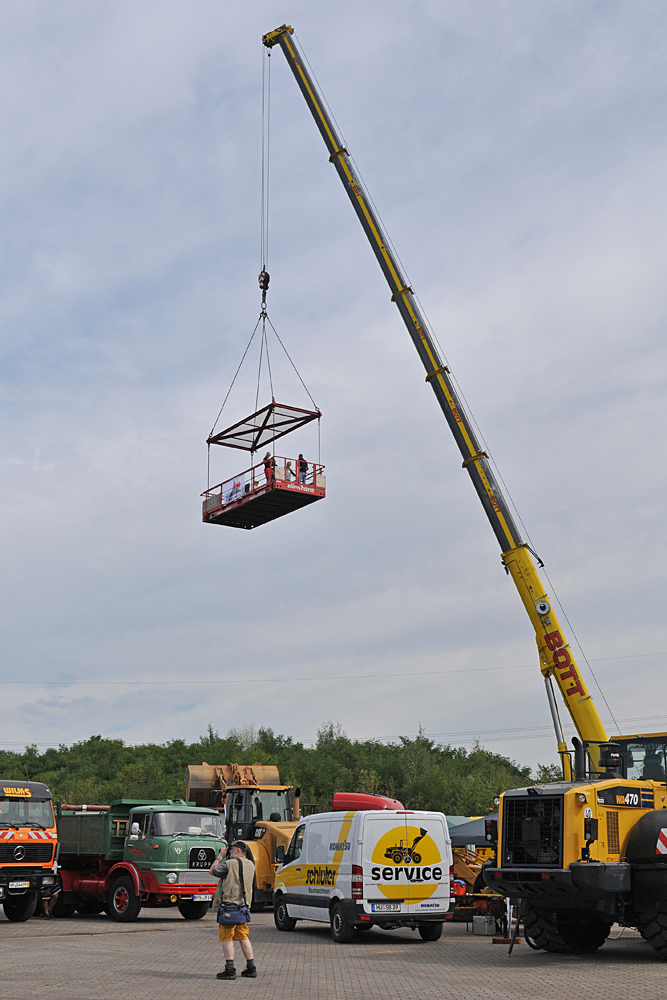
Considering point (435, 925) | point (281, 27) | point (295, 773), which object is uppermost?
point (281, 27)

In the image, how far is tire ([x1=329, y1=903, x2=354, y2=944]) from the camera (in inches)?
597

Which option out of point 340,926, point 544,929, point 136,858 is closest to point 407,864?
point 340,926

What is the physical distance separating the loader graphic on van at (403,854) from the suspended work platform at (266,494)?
34.3 feet

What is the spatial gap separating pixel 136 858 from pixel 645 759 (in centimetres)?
1036

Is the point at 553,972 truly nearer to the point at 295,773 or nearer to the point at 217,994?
the point at 217,994

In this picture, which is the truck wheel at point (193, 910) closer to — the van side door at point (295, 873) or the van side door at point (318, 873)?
the van side door at point (295, 873)

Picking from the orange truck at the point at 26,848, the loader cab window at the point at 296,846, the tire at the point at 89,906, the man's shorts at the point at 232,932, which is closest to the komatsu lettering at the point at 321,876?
the loader cab window at the point at 296,846

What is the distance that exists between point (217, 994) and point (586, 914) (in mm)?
5833

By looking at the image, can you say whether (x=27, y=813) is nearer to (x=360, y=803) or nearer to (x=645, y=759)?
(x=360, y=803)

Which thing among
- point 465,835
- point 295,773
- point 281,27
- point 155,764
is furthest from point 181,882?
point 155,764

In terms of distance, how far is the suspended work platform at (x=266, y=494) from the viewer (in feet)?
78.0

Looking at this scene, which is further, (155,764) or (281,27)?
(155,764)

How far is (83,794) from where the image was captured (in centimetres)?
7012

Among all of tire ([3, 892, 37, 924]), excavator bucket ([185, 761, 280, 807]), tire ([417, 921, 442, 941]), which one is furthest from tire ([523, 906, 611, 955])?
excavator bucket ([185, 761, 280, 807])
